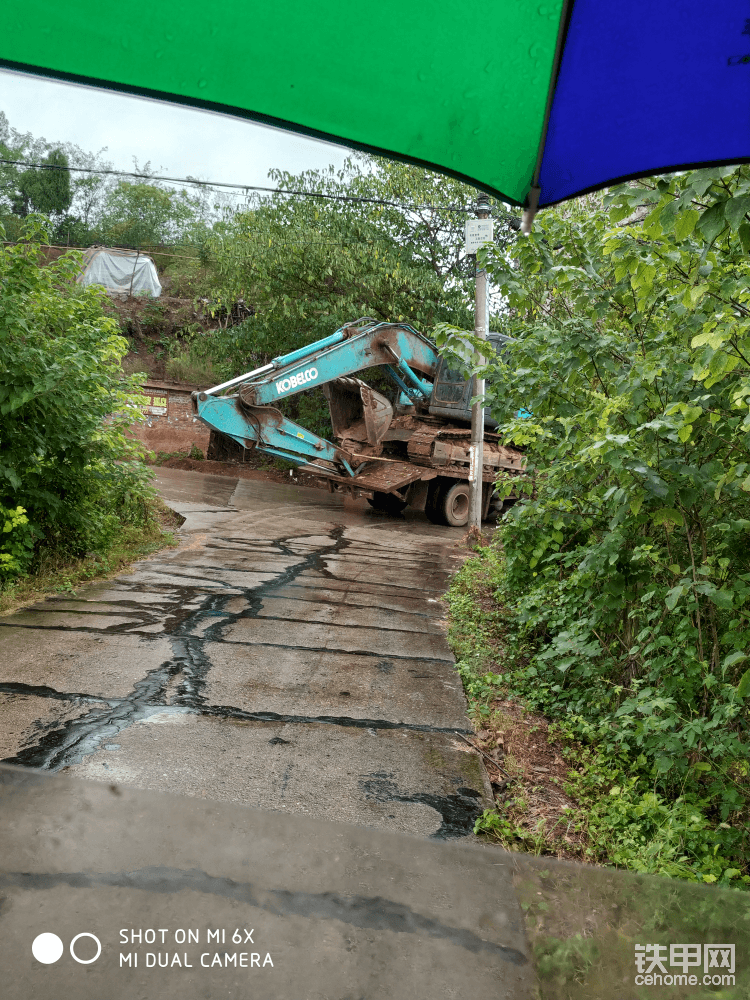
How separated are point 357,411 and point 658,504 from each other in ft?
37.0

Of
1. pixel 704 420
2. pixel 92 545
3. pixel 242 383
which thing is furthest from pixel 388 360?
pixel 704 420

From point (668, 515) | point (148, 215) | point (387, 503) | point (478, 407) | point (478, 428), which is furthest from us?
point (148, 215)

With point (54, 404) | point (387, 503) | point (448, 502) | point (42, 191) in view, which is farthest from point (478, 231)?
point (42, 191)

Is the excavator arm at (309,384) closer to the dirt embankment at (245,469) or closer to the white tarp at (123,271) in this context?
the dirt embankment at (245,469)

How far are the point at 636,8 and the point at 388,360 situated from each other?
12.3m

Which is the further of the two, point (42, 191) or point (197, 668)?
point (42, 191)

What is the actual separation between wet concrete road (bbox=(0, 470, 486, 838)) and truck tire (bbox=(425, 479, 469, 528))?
5743mm

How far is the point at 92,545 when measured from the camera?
24.2 feet

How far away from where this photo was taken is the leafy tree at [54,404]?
5.66 metres

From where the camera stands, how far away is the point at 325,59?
1489mm

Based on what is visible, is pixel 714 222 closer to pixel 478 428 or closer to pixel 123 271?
pixel 478 428

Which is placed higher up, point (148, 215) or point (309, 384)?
point (148, 215)

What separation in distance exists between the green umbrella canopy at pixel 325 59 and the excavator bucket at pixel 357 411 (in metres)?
12.1

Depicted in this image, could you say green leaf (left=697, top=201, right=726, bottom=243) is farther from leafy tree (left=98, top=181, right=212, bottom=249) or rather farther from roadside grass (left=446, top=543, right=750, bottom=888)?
leafy tree (left=98, top=181, right=212, bottom=249)
